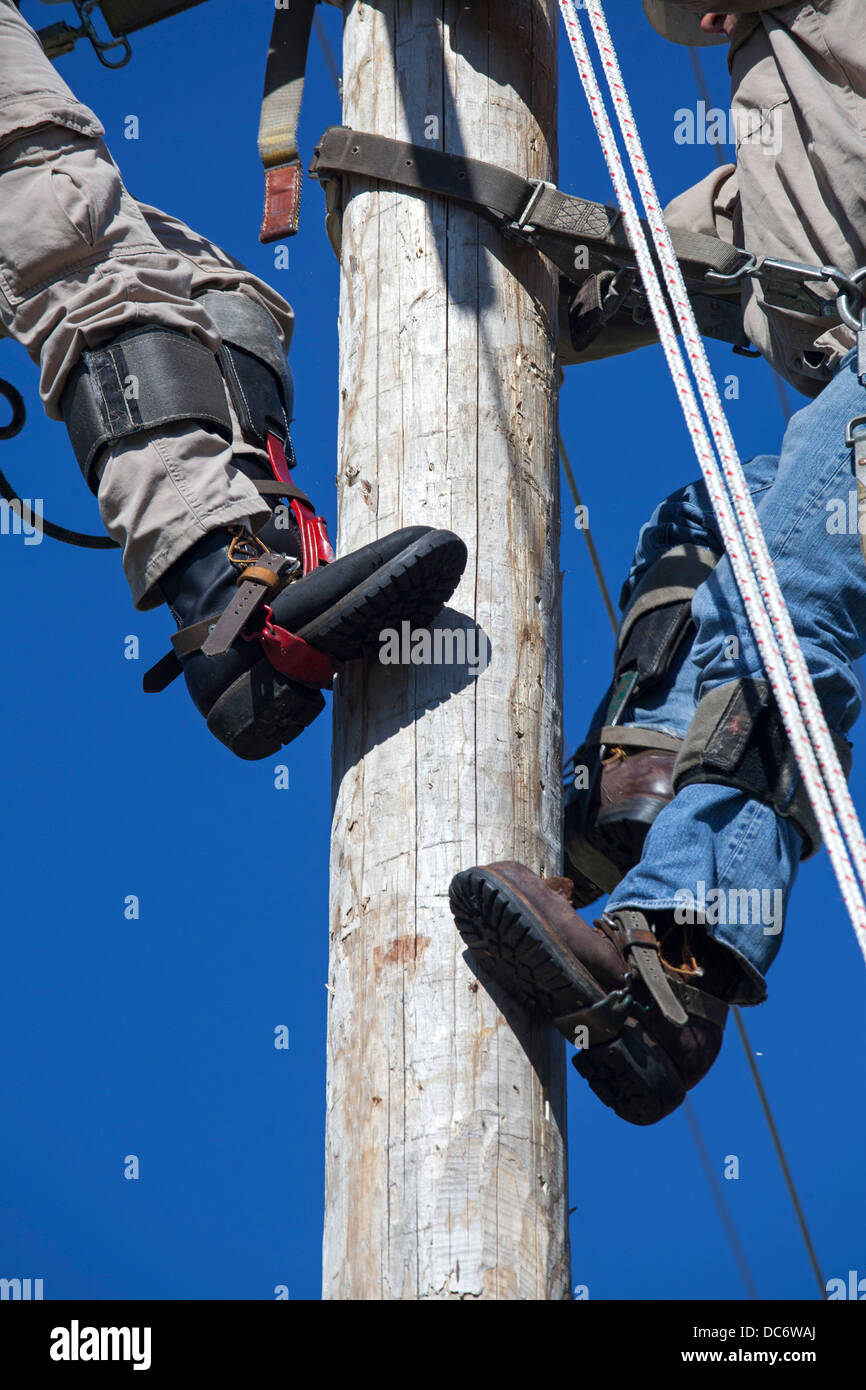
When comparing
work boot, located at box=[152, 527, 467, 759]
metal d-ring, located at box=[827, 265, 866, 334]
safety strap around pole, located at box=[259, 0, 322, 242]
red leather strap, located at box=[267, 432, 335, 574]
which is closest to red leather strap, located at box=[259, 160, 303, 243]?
safety strap around pole, located at box=[259, 0, 322, 242]

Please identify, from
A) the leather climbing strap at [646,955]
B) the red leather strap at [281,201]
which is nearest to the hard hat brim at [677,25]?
the red leather strap at [281,201]

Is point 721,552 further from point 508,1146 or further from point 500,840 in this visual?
point 508,1146

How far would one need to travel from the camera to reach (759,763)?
301 cm

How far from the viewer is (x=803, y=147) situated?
328 centimetres

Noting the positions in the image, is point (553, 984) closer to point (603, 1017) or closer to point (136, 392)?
point (603, 1017)

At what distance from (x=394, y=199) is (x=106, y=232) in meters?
0.49

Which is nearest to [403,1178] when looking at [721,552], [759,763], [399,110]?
[759,763]

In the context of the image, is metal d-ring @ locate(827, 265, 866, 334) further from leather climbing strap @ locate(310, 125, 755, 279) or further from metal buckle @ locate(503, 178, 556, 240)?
metal buckle @ locate(503, 178, 556, 240)

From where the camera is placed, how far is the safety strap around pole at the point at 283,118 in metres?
3.72

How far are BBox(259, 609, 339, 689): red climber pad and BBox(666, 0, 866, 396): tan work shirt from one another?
3.20ft

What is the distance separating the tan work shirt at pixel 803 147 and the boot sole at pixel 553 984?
3.79 ft

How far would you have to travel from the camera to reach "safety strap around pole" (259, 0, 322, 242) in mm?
3721

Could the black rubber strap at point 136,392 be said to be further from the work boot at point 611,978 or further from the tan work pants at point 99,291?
the work boot at point 611,978
